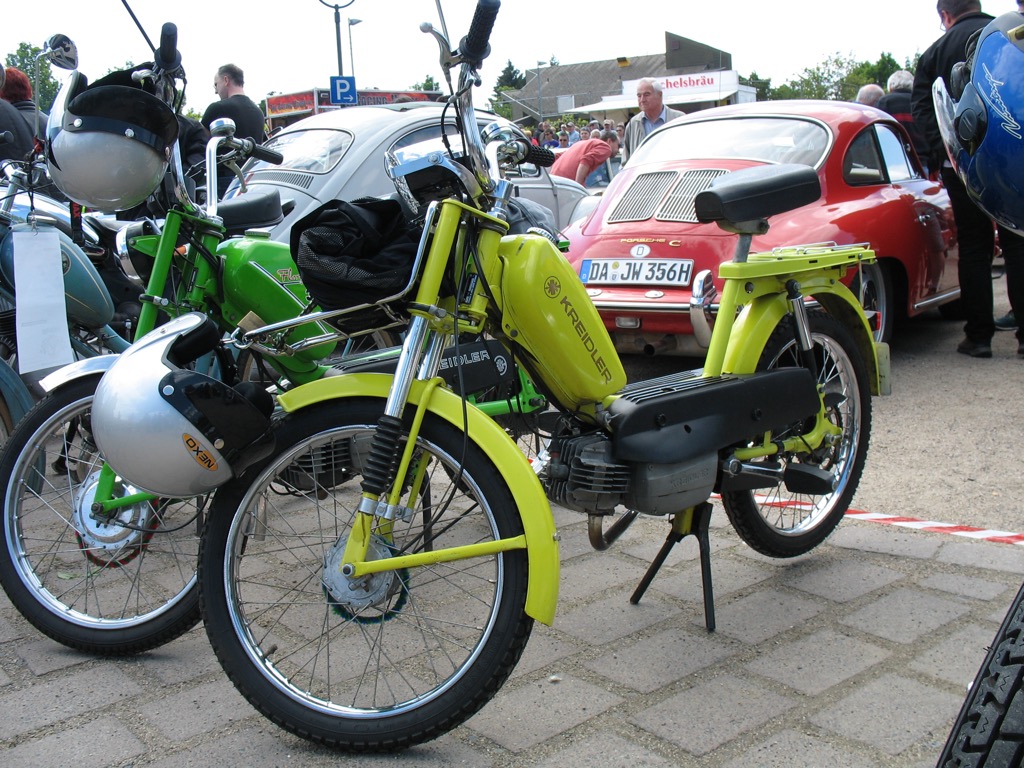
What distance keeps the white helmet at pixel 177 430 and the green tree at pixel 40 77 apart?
1410mm

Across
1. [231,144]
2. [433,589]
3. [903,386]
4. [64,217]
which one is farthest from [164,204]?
[903,386]

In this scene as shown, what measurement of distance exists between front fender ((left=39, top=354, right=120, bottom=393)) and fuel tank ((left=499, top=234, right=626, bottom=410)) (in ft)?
3.91

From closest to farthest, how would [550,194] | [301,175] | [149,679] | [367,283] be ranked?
[367,283] → [149,679] → [301,175] → [550,194]

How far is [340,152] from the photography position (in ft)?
22.1

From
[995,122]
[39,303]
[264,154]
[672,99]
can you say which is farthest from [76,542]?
[672,99]

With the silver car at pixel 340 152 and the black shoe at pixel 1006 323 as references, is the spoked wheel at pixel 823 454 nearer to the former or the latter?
the silver car at pixel 340 152

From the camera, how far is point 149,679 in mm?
2799

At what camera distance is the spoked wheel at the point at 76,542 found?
2.91 m

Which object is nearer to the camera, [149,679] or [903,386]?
[149,679]

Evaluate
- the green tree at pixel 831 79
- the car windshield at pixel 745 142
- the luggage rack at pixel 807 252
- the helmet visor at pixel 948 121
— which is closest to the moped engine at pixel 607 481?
the luggage rack at pixel 807 252

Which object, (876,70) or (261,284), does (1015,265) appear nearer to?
(261,284)

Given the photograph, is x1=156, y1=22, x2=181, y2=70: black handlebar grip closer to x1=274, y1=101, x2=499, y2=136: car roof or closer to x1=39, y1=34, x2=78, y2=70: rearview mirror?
x1=39, y1=34, x2=78, y2=70: rearview mirror

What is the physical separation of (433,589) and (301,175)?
4.11 metres

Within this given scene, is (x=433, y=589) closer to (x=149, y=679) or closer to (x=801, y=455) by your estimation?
(x=149, y=679)
